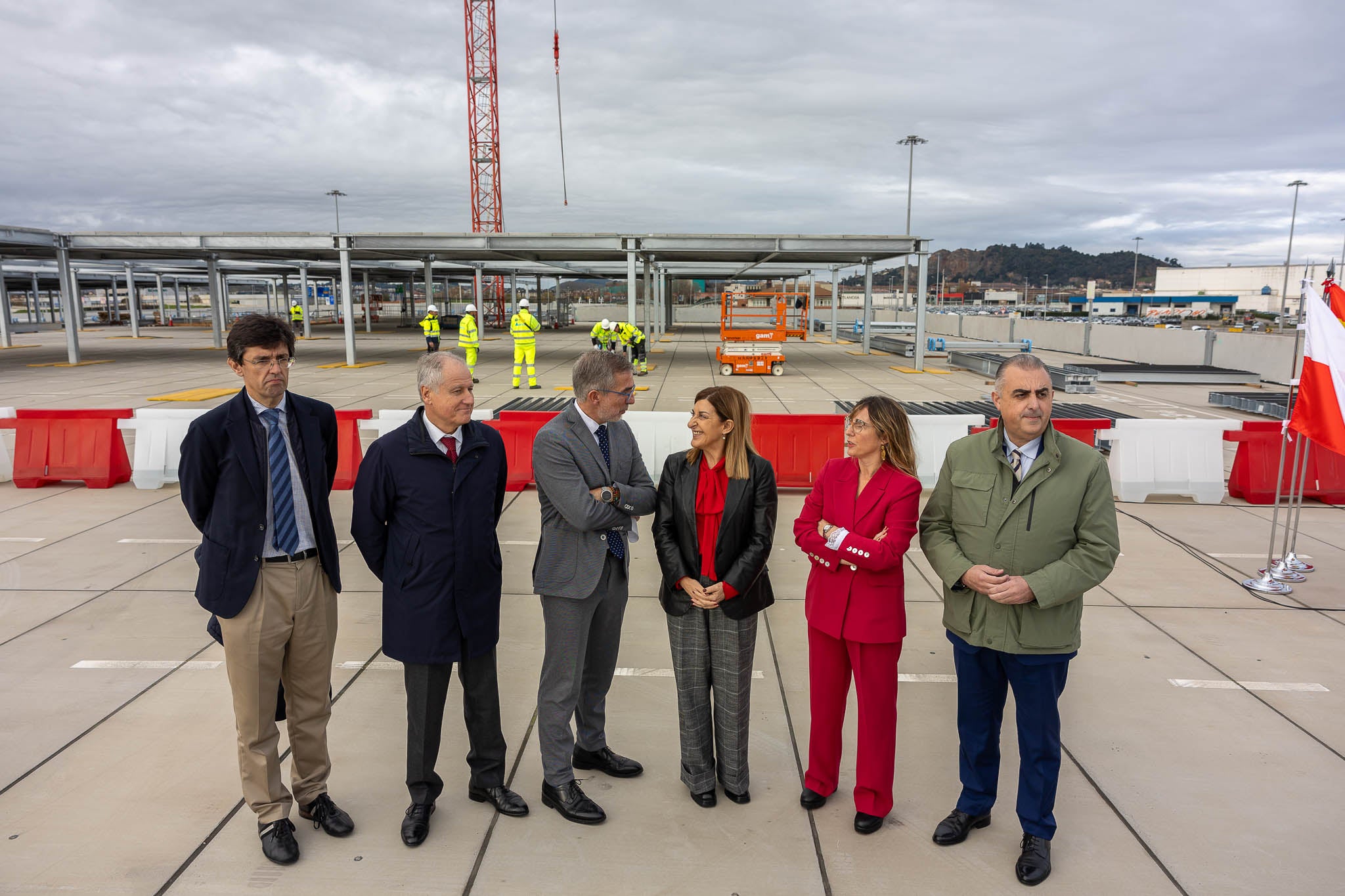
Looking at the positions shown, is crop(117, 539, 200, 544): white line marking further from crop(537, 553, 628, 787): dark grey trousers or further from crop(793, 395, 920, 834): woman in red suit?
crop(793, 395, 920, 834): woman in red suit

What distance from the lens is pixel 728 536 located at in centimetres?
325

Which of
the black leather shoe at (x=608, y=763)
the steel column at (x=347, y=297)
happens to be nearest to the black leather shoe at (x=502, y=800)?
the black leather shoe at (x=608, y=763)

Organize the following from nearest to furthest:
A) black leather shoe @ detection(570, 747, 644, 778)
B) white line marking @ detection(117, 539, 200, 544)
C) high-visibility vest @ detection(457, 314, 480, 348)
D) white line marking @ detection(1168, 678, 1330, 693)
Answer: black leather shoe @ detection(570, 747, 644, 778), white line marking @ detection(1168, 678, 1330, 693), white line marking @ detection(117, 539, 200, 544), high-visibility vest @ detection(457, 314, 480, 348)

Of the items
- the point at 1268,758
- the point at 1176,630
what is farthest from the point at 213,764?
the point at 1176,630

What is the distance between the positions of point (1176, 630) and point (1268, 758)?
1674mm

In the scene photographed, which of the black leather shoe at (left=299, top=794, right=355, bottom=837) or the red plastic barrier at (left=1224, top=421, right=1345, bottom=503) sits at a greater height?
the red plastic barrier at (left=1224, top=421, right=1345, bottom=503)

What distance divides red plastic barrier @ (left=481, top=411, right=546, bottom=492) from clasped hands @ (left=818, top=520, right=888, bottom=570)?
641 centimetres

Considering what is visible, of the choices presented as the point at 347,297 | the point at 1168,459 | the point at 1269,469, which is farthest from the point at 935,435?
the point at 347,297

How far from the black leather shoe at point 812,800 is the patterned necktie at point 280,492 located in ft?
7.80

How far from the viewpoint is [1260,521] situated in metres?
8.19

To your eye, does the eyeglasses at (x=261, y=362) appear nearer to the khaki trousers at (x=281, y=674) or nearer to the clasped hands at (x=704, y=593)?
the khaki trousers at (x=281, y=674)

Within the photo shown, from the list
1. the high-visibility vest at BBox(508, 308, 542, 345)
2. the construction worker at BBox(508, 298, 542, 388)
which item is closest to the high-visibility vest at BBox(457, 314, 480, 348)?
the construction worker at BBox(508, 298, 542, 388)

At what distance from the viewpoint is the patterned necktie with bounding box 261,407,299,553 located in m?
3.07

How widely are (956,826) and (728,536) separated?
60.4 inches
